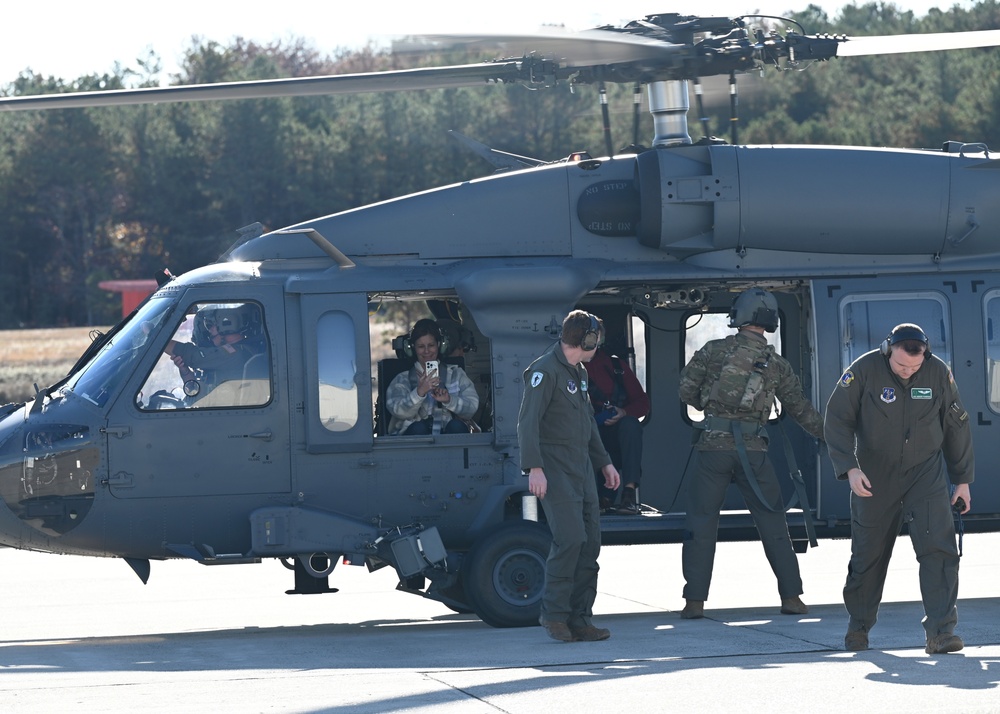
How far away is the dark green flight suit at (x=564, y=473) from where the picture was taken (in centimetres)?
772

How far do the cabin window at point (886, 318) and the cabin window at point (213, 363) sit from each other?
3711 millimetres

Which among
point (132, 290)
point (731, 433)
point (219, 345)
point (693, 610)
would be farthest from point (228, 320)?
point (132, 290)

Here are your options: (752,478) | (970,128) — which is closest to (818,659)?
(752,478)

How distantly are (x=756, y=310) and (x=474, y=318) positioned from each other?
1.74 meters

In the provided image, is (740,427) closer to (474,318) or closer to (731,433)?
(731,433)

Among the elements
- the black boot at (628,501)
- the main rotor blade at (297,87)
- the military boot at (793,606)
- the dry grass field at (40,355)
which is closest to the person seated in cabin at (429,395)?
the black boot at (628,501)

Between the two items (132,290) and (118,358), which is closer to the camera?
(118,358)

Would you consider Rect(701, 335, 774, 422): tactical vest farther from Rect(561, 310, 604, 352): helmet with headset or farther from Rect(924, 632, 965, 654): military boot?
Rect(924, 632, 965, 654): military boot

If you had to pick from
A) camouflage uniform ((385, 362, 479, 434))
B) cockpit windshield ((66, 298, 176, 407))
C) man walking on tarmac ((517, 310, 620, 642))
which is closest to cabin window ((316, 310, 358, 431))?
camouflage uniform ((385, 362, 479, 434))

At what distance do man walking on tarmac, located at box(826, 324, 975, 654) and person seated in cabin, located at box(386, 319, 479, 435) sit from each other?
257cm

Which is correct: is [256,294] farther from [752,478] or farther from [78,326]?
[78,326]

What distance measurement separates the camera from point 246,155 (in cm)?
5434

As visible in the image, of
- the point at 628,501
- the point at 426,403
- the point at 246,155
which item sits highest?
the point at 246,155

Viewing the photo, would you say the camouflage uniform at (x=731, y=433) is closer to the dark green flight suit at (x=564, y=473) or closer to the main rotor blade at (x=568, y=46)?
the dark green flight suit at (x=564, y=473)
